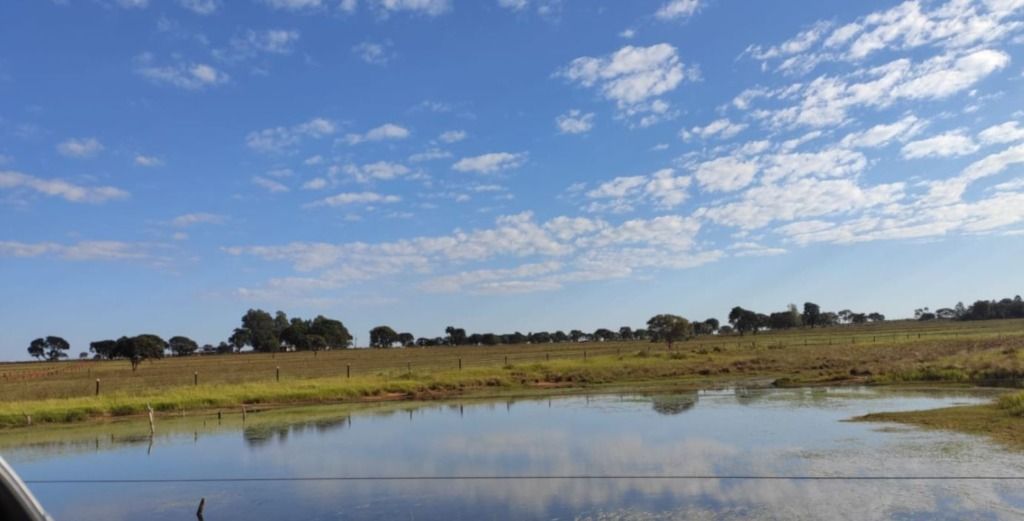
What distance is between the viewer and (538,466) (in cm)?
1459

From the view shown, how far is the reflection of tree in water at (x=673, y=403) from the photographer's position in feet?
78.1

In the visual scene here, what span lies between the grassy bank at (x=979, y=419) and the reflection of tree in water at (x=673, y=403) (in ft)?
19.7

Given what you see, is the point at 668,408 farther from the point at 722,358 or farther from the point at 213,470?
the point at 722,358

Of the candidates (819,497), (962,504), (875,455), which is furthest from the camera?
(875,455)

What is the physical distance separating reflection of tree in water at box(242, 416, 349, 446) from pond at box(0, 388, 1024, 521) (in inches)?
5.4

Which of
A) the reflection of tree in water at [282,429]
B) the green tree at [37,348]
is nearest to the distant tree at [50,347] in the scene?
the green tree at [37,348]

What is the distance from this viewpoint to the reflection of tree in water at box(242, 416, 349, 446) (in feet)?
64.5

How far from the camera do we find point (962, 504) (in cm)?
1009

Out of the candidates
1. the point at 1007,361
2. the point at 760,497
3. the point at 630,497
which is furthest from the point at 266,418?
the point at 1007,361

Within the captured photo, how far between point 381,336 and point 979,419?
164931mm

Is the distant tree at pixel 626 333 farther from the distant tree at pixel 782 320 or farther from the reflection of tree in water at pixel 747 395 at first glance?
the reflection of tree in water at pixel 747 395

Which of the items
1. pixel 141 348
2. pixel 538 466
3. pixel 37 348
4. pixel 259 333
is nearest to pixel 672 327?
pixel 141 348

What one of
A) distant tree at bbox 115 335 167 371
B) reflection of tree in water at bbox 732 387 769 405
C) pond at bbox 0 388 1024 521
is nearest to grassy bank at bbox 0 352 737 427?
pond at bbox 0 388 1024 521

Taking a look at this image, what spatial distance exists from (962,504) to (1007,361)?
26484mm
